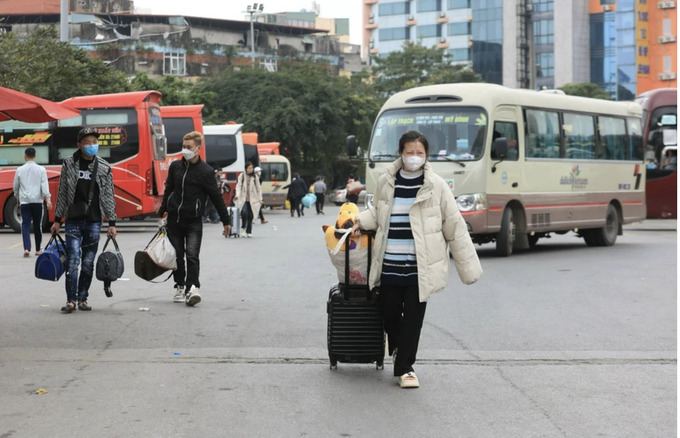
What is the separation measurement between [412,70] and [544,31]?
90.3 ft

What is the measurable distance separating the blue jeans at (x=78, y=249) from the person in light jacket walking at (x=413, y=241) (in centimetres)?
446

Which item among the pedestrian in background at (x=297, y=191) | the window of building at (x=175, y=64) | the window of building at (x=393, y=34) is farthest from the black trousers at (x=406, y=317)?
the window of building at (x=393, y=34)

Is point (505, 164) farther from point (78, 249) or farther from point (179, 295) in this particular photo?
point (78, 249)

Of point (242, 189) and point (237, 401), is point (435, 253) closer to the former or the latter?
point (237, 401)

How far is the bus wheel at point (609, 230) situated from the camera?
2234cm

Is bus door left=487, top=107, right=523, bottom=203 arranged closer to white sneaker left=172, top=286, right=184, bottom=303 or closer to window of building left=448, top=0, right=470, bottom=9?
white sneaker left=172, top=286, right=184, bottom=303

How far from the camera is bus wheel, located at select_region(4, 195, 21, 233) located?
87.7ft

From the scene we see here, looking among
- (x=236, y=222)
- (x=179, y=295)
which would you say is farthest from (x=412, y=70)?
(x=179, y=295)

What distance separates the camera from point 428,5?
12619 centimetres

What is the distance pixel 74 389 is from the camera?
23.5 feet

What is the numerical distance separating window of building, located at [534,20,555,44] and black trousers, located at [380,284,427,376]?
113 m

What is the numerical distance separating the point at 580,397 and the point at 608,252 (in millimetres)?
14117

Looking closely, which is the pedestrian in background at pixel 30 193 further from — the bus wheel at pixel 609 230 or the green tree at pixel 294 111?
the green tree at pixel 294 111

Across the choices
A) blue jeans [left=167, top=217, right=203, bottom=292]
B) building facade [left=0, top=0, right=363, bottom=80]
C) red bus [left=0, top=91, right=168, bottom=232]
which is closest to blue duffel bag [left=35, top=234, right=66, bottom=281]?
blue jeans [left=167, top=217, right=203, bottom=292]
